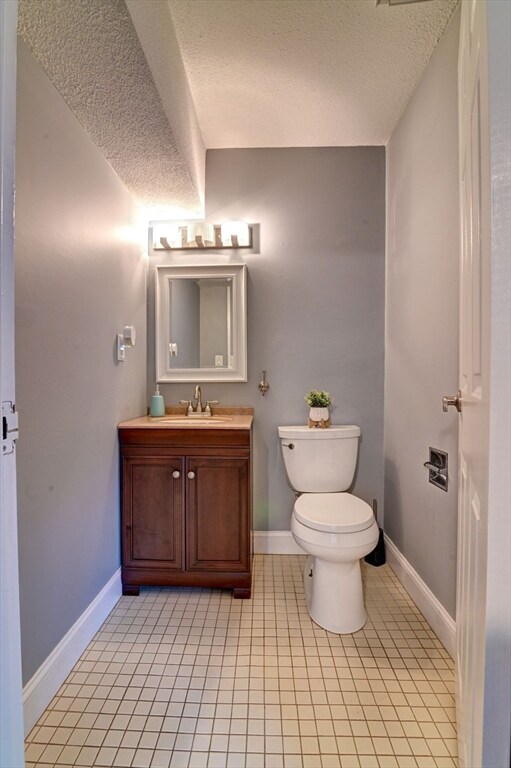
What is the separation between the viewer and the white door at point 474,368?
2.05ft

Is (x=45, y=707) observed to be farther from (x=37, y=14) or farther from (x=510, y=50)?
(x=37, y=14)

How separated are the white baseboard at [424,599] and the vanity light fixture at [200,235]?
6.70 ft

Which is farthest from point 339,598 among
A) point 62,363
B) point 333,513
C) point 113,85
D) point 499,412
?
point 113,85

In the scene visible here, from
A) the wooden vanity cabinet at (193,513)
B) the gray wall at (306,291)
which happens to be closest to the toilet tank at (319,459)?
the gray wall at (306,291)

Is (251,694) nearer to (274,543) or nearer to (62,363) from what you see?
(274,543)

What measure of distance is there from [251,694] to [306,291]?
6.51 ft

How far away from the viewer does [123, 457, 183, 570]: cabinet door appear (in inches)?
70.8

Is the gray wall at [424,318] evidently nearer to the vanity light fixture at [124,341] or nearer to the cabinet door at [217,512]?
the cabinet door at [217,512]

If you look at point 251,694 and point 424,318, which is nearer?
point 251,694

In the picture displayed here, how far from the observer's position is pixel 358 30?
149 cm

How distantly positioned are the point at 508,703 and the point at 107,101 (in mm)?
1990

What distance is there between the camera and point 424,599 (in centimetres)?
166

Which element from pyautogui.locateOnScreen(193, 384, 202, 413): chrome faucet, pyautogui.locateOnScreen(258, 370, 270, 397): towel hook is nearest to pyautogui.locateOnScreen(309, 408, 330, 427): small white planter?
pyautogui.locateOnScreen(258, 370, 270, 397): towel hook

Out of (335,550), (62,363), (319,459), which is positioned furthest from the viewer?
(319,459)
